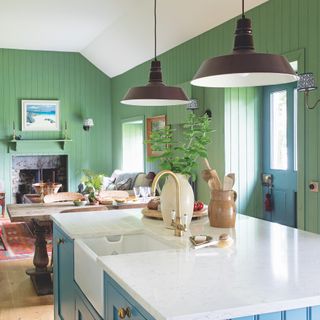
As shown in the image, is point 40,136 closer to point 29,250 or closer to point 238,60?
point 29,250

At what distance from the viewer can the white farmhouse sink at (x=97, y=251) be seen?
82.1 inches

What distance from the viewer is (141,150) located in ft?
31.4

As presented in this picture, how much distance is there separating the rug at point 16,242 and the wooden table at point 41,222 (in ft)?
3.74

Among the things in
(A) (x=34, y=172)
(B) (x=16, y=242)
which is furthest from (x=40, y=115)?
(B) (x=16, y=242)

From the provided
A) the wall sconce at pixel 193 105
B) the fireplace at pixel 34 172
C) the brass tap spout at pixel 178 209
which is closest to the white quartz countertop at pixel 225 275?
the brass tap spout at pixel 178 209

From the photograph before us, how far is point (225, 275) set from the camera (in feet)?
5.43

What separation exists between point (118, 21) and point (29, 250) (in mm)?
3802

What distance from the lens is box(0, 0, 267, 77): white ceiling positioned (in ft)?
19.6

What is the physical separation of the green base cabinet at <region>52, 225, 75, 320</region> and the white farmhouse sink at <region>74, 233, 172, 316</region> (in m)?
0.15

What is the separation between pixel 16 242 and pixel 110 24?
12.5ft

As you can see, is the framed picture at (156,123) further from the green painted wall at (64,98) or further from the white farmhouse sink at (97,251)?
the white farmhouse sink at (97,251)

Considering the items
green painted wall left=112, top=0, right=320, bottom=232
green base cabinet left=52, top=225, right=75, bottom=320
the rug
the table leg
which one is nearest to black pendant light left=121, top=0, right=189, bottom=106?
green base cabinet left=52, top=225, right=75, bottom=320

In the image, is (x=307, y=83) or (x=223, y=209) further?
(x=307, y=83)

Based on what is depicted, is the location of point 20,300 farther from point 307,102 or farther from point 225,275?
point 307,102
